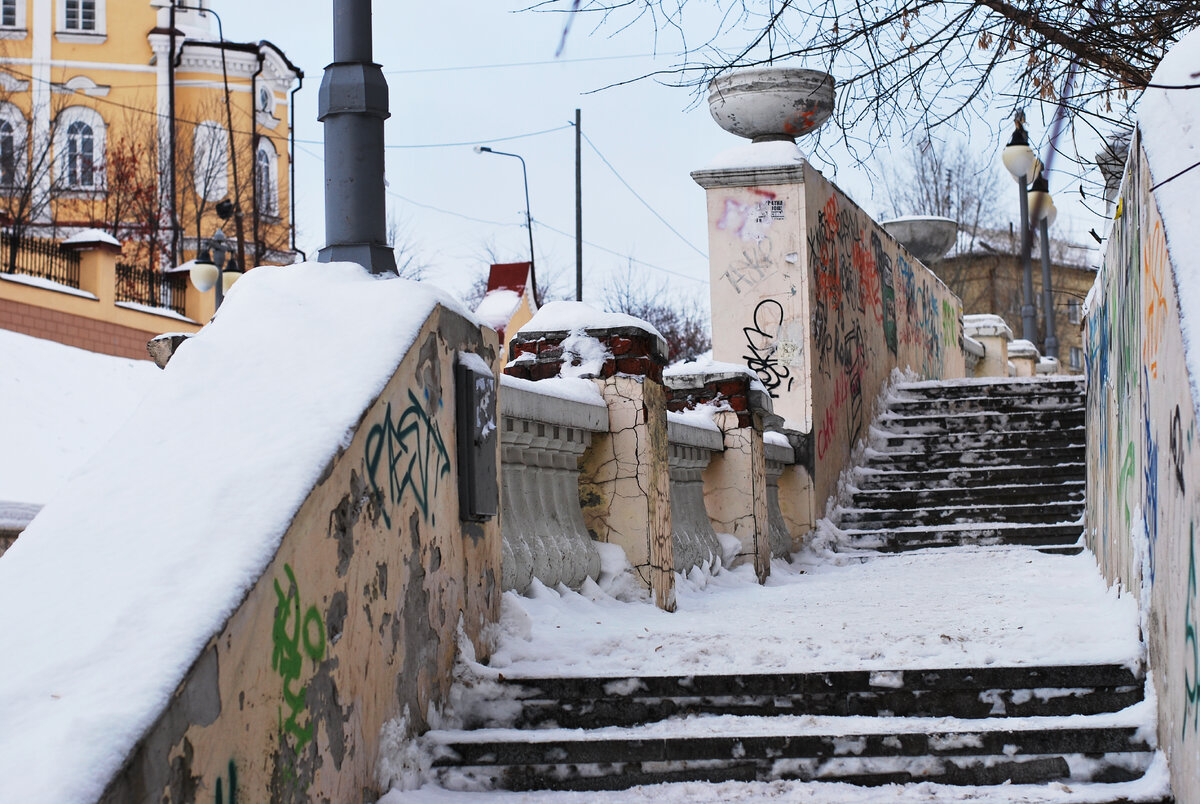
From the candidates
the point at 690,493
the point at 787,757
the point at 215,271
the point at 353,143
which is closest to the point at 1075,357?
the point at 215,271

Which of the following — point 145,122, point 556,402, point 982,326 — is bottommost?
point 556,402

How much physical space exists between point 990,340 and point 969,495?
39.6ft

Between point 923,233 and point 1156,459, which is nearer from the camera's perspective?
point 1156,459

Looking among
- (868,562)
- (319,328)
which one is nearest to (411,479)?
(319,328)

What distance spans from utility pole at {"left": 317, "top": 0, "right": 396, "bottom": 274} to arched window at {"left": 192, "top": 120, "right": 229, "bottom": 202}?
1390 inches

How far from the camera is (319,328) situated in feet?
12.4

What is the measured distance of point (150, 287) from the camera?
2861 cm

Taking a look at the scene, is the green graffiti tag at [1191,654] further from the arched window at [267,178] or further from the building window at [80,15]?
the building window at [80,15]

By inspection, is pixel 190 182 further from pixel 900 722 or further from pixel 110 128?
pixel 900 722

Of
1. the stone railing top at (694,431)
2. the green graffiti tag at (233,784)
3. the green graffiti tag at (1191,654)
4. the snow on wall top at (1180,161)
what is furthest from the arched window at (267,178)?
the green graffiti tag at (1191,654)

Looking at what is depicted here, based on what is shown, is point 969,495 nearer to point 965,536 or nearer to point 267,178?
point 965,536

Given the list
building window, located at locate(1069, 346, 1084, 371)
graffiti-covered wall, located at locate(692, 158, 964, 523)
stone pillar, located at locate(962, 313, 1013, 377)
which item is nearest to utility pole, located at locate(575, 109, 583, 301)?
stone pillar, located at locate(962, 313, 1013, 377)

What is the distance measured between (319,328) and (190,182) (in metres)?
36.3

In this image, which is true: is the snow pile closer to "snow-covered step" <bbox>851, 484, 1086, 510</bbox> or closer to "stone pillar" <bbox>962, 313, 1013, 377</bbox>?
"snow-covered step" <bbox>851, 484, 1086, 510</bbox>
